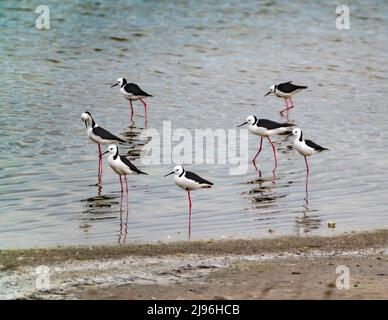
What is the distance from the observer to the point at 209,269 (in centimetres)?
952

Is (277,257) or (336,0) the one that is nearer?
(277,257)

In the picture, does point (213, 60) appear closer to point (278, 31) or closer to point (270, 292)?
point (278, 31)

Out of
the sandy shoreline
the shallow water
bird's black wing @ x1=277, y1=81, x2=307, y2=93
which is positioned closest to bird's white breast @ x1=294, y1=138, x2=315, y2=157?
the shallow water

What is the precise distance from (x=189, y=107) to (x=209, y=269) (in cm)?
1067

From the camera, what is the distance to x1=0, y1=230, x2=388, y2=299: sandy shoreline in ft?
28.3

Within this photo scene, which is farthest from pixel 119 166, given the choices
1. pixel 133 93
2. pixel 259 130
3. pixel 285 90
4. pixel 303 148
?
pixel 285 90

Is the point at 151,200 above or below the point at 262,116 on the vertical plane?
below

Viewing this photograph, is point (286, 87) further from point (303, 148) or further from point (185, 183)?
point (185, 183)

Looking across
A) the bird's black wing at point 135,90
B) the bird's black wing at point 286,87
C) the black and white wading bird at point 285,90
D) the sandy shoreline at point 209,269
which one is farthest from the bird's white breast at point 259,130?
the sandy shoreline at point 209,269

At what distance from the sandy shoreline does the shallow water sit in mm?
750

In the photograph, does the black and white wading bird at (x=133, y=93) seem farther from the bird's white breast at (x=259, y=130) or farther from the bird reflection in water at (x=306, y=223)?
the bird reflection in water at (x=306, y=223)

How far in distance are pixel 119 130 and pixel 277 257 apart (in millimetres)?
8599

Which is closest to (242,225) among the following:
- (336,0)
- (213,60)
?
(213,60)
